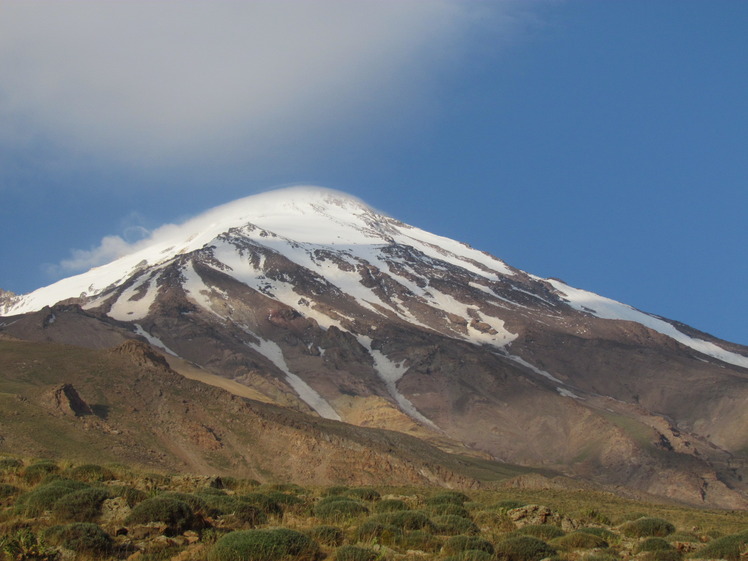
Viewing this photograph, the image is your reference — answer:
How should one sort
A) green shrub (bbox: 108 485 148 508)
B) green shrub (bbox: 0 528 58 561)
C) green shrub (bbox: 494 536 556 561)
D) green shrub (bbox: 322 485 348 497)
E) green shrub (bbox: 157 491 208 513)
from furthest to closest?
green shrub (bbox: 322 485 348 497) < green shrub (bbox: 108 485 148 508) < green shrub (bbox: 157 491 208 513) < green shrub (bbox: 494 536 556 561) < green shrub (bbox: 0 528 58 561)

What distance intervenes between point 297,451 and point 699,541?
6308cm

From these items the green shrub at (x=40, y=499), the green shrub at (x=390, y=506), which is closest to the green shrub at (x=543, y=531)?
the green shrub at (x=390, y=506)

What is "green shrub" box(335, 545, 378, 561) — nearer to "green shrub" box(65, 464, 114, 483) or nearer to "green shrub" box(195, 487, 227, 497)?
"green shrub" box(195, 487, 227, 497)

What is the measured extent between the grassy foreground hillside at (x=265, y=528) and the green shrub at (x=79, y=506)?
25mm

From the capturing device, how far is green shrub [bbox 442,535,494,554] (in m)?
17.4

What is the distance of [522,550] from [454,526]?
4292 millimetres

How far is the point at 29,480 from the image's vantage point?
23797 mm

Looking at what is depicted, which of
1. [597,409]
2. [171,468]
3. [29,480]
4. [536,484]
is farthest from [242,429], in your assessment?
[597,409]

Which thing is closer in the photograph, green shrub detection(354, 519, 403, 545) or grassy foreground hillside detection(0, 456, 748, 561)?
grassy foreground hillside detection(0, 456, 748, 561)

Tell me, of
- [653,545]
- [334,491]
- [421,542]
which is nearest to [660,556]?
[653,545]

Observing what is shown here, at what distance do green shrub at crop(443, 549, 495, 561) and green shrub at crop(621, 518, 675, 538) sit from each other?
9481 millimetres

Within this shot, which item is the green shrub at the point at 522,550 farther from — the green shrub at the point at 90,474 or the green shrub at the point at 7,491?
the green shrub at the point at 90,474

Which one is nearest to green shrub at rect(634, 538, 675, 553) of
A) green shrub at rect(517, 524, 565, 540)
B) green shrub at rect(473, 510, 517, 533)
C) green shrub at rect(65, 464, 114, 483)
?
green shrub at rect(517, 524, 565, 540)

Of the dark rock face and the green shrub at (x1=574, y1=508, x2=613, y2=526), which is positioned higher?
A: the dark rock face
